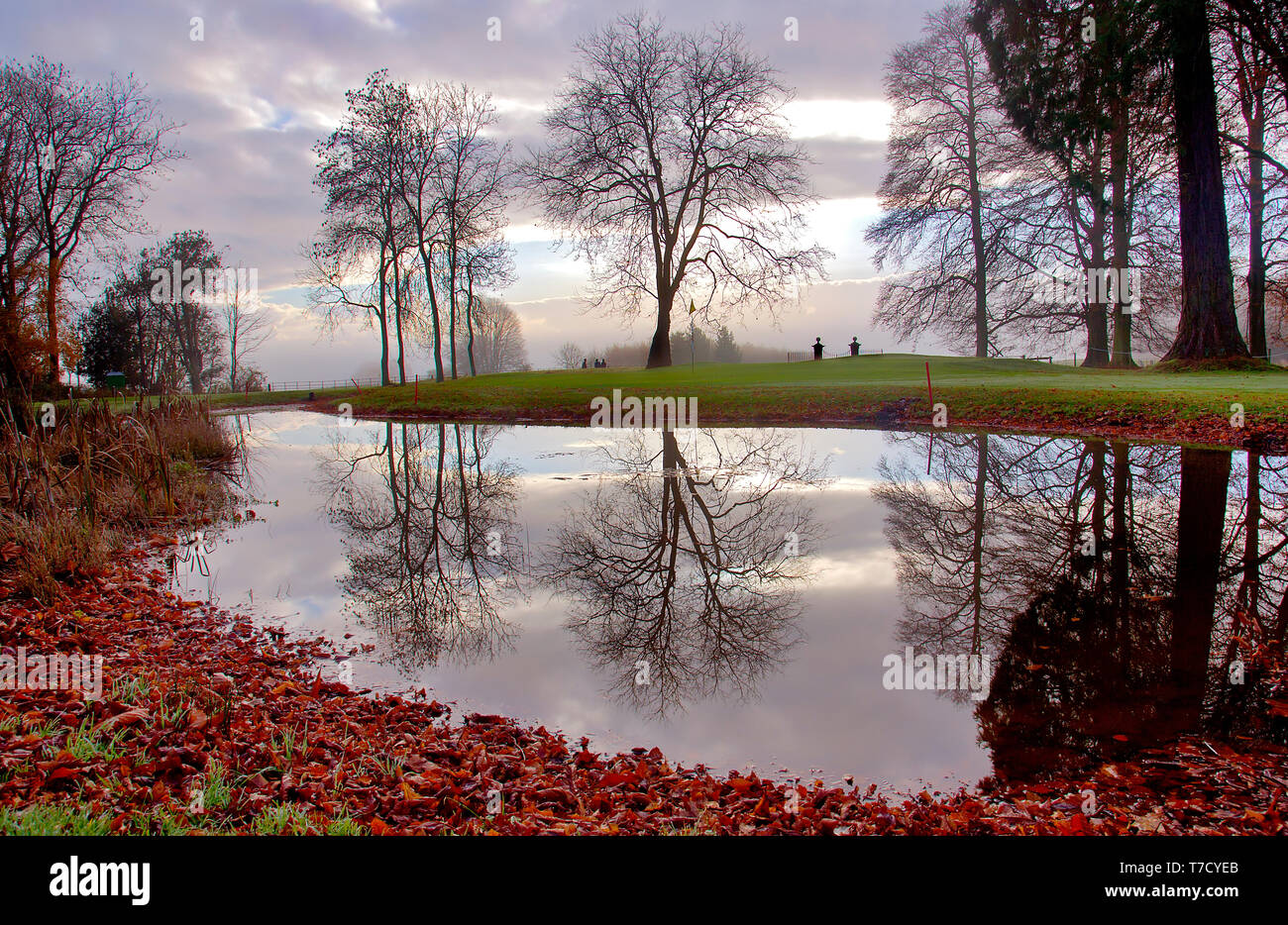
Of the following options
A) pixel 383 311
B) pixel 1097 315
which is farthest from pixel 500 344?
pixel 1097 315

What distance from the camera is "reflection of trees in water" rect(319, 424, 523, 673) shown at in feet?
19.7

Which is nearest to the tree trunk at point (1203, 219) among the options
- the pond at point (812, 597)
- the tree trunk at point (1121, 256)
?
the tree trunk at point (1121, 256)

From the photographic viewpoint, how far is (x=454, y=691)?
16.0 feet

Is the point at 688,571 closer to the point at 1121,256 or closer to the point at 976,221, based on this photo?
the point at 1121,256

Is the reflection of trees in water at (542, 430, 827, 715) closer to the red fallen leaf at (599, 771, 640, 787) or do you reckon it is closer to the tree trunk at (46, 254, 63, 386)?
the red fallen leaf at (599, 771, 640, 787)

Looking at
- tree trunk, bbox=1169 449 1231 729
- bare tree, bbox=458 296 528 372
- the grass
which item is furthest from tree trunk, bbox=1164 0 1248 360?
bare tree, bbox=458 296 528 372

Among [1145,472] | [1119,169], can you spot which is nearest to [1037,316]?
[1119,169]

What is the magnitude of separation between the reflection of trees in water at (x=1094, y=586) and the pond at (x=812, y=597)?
28 millimetres

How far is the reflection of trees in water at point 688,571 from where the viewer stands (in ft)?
17.4

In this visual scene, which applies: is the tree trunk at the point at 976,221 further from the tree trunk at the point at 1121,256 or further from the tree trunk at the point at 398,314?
the tree trunk at the point at 398,314

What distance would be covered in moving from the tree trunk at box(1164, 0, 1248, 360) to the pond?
37.2 feet

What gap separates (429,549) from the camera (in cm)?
881

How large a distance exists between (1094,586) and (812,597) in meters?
2.49
